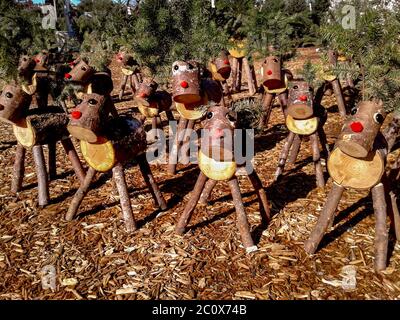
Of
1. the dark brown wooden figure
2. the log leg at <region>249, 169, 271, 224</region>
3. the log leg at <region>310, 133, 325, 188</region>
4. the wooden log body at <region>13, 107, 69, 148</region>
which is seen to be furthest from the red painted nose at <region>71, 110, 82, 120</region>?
the dark brown wooden figure

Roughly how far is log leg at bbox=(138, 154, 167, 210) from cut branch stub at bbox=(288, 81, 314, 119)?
1852 millimetres

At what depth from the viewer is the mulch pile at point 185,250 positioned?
3.02m

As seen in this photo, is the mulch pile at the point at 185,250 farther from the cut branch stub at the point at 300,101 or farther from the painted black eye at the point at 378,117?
the painted black eye at the point at 378,117

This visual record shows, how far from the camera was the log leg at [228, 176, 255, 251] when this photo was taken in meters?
3.33

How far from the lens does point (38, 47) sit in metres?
8.12

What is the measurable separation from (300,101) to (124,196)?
2310 mm

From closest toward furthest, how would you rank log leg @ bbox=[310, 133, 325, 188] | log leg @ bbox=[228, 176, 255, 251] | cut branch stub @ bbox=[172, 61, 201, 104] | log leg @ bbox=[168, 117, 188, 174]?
1. log leg @ bbox=[228, 176, 255, 251]
2. cut branch stub @ bbox=[172, 61, 201, 104]
3. log leg @ bbox=[310, 133, 325, 188]
4. log leg @ bbox=[168, 117, 188, 174]

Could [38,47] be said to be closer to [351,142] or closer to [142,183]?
[142,183]

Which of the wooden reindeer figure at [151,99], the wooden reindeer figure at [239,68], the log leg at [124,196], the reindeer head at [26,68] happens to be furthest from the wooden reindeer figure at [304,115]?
the wooden reindeer figure at [239,68]

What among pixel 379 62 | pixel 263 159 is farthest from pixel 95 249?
pixel 379 62

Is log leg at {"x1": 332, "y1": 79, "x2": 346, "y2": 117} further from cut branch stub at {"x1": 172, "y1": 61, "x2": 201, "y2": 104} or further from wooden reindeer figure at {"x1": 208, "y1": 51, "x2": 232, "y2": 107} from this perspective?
cut branch stub at {"x1": 172, "y1": 61, "x2": 201, "y2": 104}

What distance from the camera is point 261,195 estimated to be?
3.72m

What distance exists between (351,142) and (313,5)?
1814cm

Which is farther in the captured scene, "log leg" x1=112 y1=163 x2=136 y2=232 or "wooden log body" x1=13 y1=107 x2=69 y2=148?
"wooden log body" x1=13 y1=107 x2=69 y2=148
